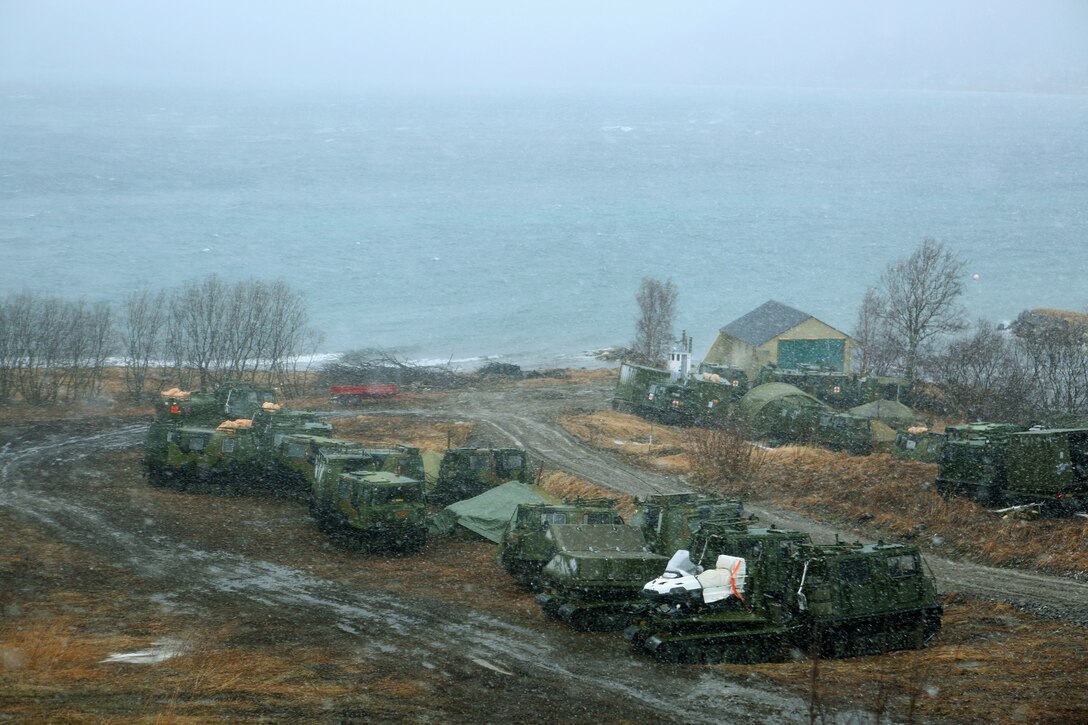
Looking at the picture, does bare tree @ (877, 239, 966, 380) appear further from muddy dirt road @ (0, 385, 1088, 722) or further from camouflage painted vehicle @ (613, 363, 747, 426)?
muddy dirt road @ (0, 385, 1088, 722)

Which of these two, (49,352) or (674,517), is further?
(49,352)

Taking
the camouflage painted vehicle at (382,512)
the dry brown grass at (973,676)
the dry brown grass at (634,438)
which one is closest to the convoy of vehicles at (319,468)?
the camouflage painted vehicle at (382,512)

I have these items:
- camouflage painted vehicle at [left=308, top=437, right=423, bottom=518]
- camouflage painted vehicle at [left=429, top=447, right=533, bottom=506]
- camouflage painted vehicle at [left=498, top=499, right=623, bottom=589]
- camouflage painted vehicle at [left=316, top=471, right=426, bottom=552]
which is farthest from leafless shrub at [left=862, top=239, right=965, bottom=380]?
camouflage painted vehicle at [left=316, top=471, right=426, bottom=552]

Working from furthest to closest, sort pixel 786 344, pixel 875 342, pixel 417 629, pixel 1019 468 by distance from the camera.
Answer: pixel 875 342
pixel 786 344
pixel 1019 468
pixel 417 629

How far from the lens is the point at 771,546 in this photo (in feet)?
52.0

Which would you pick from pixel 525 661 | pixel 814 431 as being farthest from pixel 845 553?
pixel 814 431

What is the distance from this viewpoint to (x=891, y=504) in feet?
81.0

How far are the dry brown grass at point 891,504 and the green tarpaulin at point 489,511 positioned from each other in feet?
21.7

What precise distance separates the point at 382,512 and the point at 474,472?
16.9ft

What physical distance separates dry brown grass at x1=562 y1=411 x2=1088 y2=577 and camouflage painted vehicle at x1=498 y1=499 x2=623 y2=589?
293 inches

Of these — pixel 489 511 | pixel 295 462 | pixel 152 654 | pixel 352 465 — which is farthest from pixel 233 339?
pixel 152 654

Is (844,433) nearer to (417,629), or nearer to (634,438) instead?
(634,438)

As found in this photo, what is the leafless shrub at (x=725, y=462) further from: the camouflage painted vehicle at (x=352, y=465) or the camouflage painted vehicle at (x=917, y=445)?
the camouflage painted vehicle at (x=352, y=465)

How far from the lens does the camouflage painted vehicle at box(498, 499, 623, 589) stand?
62.5 ft
